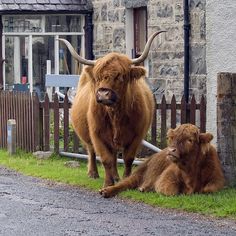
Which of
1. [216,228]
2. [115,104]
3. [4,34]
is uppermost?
[4,34]

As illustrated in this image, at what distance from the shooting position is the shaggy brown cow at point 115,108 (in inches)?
481

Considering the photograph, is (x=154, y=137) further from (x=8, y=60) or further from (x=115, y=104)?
(x=8, y=60)

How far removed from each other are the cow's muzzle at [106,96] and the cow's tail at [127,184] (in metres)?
1.07

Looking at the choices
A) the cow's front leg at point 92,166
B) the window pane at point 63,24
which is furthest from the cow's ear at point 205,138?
the window pane at point 63,24

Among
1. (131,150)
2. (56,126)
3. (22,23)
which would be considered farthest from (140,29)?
(131,150)

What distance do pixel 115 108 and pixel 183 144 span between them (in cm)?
133

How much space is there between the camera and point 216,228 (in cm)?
1006

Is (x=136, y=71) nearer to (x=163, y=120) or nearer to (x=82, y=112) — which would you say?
(x=82, y=112)

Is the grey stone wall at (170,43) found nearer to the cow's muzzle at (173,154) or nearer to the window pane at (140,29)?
the window pane at (140,29)

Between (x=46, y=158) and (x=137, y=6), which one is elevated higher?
(x=137, y=6)

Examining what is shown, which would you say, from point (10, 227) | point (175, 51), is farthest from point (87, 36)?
point (10, 227)

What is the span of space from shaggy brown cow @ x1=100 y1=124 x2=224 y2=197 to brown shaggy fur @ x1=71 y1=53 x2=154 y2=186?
0.76 meters

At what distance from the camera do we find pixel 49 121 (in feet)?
57.2

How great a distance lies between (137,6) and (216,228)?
11.6 m
